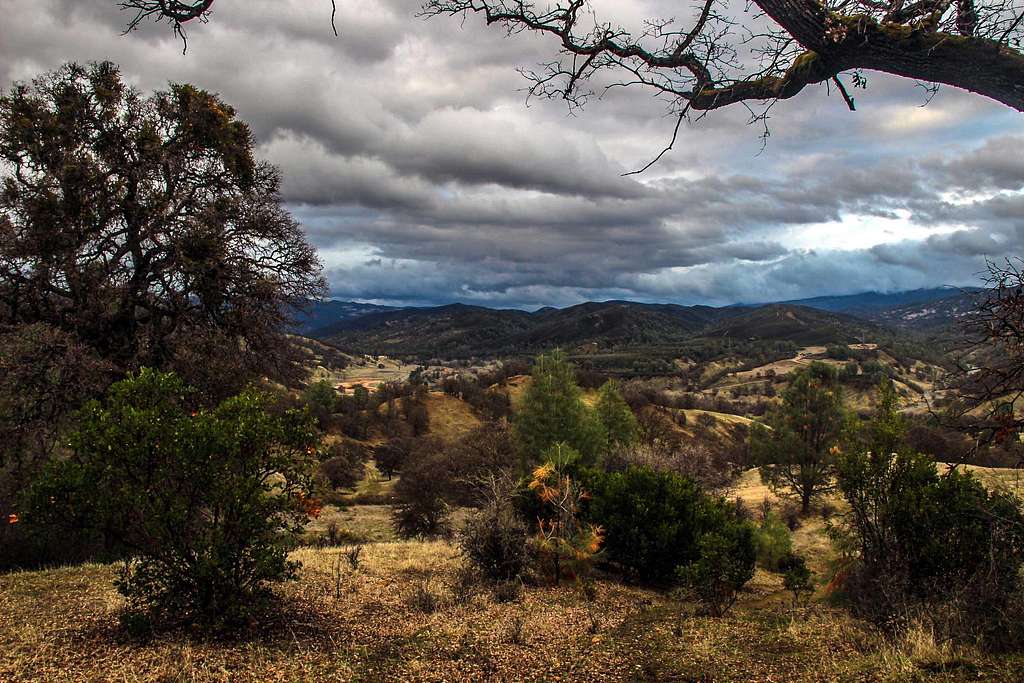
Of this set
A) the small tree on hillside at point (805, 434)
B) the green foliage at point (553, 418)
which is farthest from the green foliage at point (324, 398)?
the small tree on hillside at point (805, 434)

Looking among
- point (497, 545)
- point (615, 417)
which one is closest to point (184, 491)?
point (497, 545)

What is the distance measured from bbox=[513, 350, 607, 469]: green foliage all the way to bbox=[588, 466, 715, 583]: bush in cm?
2017

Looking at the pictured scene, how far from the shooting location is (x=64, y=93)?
12.9 meters

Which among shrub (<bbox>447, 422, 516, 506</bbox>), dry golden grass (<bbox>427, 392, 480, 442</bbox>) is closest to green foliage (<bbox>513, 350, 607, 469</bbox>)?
shrub (<bbox>447, 422, 516, 506</bbox>)

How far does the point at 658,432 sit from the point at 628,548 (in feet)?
183

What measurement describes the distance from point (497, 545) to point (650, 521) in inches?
171

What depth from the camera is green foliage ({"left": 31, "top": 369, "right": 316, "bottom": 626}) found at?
22.1 ft

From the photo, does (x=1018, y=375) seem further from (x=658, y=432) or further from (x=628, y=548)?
(x=658, y=432)

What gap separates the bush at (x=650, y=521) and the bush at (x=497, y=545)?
329 cm

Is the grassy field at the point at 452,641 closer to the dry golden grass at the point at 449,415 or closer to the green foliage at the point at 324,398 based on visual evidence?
the green foliage at the point at 324,398

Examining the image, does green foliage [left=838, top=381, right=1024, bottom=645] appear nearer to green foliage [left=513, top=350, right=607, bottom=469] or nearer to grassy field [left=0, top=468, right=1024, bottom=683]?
grassy field [left=0, top=468, right=1024, bottom=683]

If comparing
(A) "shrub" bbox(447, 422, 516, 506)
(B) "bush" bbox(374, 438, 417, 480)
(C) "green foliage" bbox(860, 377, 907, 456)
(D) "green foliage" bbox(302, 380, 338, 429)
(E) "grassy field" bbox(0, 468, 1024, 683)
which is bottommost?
(B) "bush" bbox(374, 438, 417, 480)

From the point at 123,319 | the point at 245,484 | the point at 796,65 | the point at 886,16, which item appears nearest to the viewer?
the point at 886,16

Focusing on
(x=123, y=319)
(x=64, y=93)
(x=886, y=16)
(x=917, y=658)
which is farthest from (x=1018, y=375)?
(x=64, y=93)
